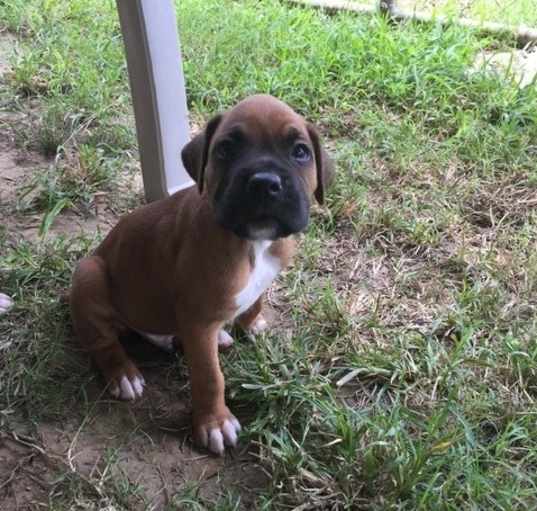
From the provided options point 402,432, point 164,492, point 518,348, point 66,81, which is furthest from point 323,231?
point 66,81

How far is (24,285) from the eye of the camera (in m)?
3.79

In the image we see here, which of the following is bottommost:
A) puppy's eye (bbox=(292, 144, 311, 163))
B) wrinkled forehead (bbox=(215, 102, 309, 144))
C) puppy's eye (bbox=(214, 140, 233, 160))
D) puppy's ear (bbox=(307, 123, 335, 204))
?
puppy's ear (bbox=(307, 123, 335, 204))

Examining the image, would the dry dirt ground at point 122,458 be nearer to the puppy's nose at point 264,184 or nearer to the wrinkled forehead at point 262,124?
the puppy's nose at point 264,184

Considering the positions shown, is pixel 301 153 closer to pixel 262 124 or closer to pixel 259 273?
pixel 262 124

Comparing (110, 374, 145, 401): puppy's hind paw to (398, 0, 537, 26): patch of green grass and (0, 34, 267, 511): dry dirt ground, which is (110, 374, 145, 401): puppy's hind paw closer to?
(0, 34, 267, 511): dry dirt ground

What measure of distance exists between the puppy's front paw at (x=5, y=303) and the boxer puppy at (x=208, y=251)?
0.52 m

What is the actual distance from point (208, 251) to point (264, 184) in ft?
1.31

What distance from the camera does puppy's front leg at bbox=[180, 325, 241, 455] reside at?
287cm

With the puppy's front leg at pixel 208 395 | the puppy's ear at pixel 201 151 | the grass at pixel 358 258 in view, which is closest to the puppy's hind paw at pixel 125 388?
the grass at pixel 358 258

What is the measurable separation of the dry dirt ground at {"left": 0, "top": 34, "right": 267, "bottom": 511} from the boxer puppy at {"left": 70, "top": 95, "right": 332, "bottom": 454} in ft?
0.29

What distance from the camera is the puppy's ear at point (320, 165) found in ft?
9.34

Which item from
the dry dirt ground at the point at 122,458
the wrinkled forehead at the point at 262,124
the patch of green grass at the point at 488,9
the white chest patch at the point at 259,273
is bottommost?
the dry dirt ground at the point at 122,458

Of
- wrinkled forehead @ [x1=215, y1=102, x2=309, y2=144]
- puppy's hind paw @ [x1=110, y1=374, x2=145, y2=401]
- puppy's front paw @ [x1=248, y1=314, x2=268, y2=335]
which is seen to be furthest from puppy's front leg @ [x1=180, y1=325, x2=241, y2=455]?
wrinkled forehead @ [x1=215, y1=102, x2=309, y2=144]

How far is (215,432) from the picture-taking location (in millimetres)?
2969
